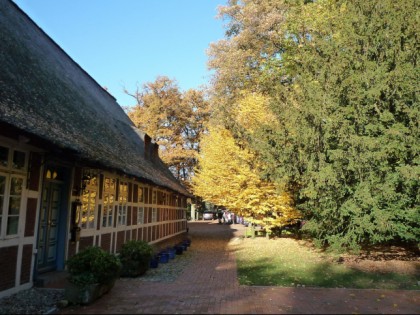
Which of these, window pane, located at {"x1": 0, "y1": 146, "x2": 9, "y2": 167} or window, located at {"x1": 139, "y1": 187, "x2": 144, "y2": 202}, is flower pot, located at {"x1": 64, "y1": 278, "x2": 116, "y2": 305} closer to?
window pane, located at {"x1": 0, "y1": 146, "x2": 9, "y2": 167}

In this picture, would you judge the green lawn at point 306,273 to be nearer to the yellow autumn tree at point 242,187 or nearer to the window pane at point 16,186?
the yellow autumn tree at point 242,187

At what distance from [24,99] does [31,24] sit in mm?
Answer: 7889

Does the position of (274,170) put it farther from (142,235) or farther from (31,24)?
(31,24)

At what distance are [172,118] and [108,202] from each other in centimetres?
3008

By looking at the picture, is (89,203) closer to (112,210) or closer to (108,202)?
(108,202)

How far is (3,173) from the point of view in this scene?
6.76m

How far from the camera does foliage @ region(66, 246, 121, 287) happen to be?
6.90 meters

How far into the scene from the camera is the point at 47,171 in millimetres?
8602

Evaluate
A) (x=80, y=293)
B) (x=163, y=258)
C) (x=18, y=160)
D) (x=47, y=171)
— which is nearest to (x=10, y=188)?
(x=18, y=160)

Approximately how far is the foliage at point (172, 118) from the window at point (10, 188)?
1169 inches

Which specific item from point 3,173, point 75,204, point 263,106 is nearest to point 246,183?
point 263,106

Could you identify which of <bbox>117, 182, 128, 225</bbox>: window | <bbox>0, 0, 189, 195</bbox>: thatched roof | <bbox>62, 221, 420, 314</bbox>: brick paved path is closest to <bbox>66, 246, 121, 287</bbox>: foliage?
<bbox>62, 221, 420, 314</bbox>: brick paved path

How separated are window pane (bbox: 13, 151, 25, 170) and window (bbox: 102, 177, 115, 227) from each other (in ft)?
12.9

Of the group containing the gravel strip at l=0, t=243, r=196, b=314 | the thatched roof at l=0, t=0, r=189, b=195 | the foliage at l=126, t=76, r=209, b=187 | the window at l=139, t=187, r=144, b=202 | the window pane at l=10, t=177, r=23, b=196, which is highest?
the foliage at l=126, t=76, r=209, b=187
